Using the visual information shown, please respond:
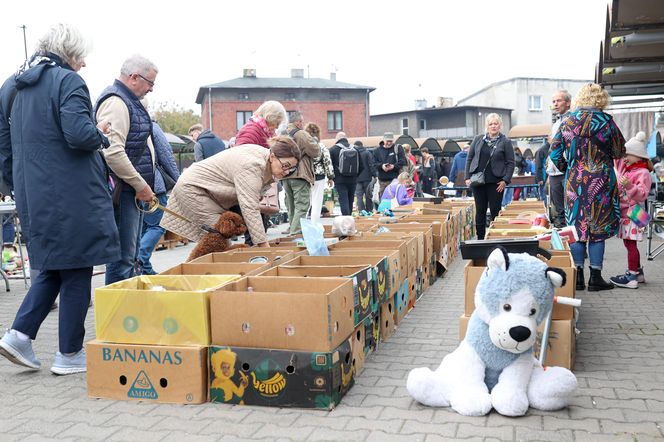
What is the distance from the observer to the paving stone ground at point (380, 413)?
9.79 ft

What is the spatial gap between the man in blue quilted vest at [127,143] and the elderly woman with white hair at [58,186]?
413 mm

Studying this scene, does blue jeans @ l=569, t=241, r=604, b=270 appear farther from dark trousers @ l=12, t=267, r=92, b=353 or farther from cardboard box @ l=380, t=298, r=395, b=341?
dark trousers @ l=12, t=267, r=92, b=353

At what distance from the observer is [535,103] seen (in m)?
60.7

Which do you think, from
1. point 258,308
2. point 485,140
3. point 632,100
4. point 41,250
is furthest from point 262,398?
point 632,100

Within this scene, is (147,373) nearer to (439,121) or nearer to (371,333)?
(371,333)

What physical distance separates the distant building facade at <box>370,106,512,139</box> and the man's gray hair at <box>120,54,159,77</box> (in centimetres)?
4938

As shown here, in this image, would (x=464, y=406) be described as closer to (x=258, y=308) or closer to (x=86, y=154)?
(x=258, y=308)

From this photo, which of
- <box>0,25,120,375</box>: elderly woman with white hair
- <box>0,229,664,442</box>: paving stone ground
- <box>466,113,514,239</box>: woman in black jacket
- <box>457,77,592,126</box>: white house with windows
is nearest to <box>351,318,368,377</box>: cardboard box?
<box>0,229,664,442</box>: paving stone ground

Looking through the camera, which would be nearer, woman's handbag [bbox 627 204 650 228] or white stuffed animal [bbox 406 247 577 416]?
white stuffed animal [bbox 406 247 577 416]

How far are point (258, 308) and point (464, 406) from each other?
3.60ft

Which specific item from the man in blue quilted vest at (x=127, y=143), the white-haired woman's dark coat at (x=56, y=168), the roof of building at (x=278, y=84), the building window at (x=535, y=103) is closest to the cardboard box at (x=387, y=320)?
the man in blue quilted vest at (x=127, y=143)

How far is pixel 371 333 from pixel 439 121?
54163mm

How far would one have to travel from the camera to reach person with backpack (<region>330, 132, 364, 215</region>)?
475 inches

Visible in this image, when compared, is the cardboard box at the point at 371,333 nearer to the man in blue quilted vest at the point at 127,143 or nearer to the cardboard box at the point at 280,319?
the cardboard box at the point at 280,319
